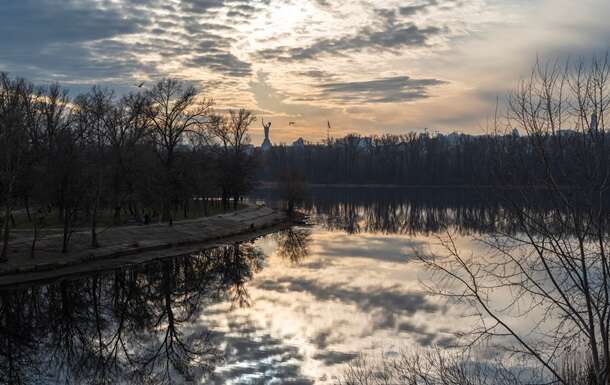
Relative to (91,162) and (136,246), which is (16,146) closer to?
(91,162)

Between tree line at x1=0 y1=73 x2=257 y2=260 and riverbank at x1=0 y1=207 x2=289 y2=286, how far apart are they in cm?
113

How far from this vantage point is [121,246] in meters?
37.1

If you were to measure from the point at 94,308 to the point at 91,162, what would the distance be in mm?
16271

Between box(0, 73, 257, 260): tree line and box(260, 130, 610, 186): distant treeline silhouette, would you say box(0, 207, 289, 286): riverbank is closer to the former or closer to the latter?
box(0, 73, 257, 260): tree line

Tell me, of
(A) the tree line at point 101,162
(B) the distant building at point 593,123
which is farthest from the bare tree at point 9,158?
(B) the distant building at point 593,123

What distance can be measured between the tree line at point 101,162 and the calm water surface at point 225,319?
7.30 m

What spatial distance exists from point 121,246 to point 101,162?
21.6 feet

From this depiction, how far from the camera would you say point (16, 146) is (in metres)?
30.0

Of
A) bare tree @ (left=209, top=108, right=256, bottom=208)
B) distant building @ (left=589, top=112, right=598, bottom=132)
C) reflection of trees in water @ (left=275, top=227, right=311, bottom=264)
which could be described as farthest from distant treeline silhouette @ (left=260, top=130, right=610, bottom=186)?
distant building @ (left=589, top=112, right=598, bottom=132)

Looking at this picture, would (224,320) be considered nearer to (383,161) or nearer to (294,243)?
(294,243)

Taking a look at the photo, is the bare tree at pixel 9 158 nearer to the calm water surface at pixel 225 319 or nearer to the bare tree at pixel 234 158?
the calm water surface at pixel 225 319

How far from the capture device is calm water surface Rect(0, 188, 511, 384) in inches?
647

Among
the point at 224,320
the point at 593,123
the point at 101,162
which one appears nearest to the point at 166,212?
the point at 101,162

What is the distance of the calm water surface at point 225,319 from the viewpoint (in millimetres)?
16422
